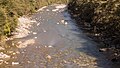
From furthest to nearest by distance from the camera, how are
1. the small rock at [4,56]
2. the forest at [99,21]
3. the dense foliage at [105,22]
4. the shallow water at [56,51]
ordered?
the forest at [99,21], the dense foliage at [105,22], the small rock at [4,56], the shallow water at [56,51]

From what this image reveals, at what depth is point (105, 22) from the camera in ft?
182

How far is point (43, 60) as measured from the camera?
40594 millimetres

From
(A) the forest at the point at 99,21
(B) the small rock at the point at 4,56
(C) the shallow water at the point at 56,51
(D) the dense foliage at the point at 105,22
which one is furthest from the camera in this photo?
(A) the forest at the point at 99,21

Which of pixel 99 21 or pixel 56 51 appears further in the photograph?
pixel 99 21

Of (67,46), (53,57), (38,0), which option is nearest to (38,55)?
(53,57)

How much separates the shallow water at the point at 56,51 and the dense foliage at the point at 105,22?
7.42 feet

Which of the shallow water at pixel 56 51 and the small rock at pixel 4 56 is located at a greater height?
the small rock at pixel 4 56

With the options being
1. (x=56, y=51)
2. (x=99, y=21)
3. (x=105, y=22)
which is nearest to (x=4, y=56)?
(x=56, y=51)

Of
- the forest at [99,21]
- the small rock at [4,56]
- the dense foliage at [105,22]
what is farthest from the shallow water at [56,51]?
the dense foliage at [105,22]

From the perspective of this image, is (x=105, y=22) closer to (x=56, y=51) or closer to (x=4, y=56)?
(x=56, y=51)

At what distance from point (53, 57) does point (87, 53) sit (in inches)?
194

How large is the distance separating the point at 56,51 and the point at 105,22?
46.7 ft

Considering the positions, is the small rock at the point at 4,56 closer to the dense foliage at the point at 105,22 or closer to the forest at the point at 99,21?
the forest at the point at 99,21

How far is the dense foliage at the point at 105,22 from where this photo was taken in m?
47.2
